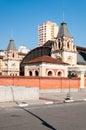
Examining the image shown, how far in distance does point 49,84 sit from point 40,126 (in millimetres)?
26081

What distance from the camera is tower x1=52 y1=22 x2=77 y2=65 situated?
240 feet

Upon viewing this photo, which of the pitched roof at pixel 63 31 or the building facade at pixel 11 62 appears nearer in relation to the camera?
the pitched roof at pixel 63 31

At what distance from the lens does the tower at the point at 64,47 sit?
73.1 meters

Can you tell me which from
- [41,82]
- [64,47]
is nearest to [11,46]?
[64,47]

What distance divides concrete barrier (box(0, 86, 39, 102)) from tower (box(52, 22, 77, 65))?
48174 millimetres

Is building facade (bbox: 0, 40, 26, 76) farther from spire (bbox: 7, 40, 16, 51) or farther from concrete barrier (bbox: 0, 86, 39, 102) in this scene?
concrete barrier (bbox: 0, 86, 39, 102)

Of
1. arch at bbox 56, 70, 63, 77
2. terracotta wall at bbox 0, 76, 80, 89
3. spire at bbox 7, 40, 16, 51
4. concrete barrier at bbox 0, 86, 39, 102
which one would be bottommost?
concrete barrier at bbox 0, 86, 39, 102

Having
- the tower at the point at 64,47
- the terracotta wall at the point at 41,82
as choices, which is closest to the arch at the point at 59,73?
the tower at the point at 64,47

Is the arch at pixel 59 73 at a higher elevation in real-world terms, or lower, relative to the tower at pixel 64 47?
lower

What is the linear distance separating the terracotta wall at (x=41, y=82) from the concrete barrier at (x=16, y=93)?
9.25 m

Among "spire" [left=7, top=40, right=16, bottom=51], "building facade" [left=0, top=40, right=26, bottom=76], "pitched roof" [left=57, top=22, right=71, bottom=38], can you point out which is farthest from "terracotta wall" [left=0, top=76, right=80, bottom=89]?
"spire" [left=7, top=40, right=16, bottom=51]

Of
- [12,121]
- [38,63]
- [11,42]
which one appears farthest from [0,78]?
[11,42]

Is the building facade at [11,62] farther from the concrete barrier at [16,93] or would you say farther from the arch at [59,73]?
the concrete barrier at [16,93]

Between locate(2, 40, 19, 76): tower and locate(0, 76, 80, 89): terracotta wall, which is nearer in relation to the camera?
locate(0, 76, 80, 89): terracotta wall
